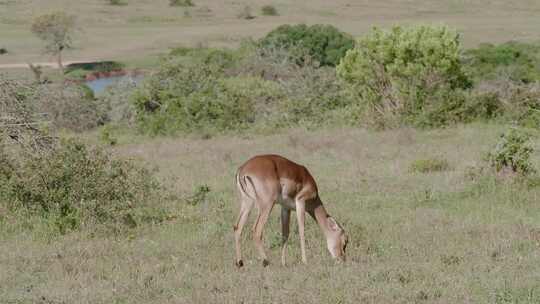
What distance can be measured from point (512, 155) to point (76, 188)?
5.63 m

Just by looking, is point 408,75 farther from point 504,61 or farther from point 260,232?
point 504,61

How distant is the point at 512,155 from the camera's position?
1180 cm

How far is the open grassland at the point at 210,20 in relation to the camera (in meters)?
54.3

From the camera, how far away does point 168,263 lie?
8086 millimetres

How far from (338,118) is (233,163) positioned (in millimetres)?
6283

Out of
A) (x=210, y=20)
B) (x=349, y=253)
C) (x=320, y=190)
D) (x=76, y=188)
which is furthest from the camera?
(x=210, y=20)

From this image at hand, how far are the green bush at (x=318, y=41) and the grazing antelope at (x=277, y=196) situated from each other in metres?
31.3

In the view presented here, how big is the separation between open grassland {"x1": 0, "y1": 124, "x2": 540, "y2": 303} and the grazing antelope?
21 centimetres

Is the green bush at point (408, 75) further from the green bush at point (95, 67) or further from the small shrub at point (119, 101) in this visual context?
the green bush at point (95, 67)

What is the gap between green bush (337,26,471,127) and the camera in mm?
19812

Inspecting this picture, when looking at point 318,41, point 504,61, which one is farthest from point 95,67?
point 504,61

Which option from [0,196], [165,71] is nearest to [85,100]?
[165,71]

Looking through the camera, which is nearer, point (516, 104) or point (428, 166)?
point (428, 166)

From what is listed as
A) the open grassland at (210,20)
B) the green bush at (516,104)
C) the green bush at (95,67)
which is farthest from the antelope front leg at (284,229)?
→ the open grassland at (210,20)
